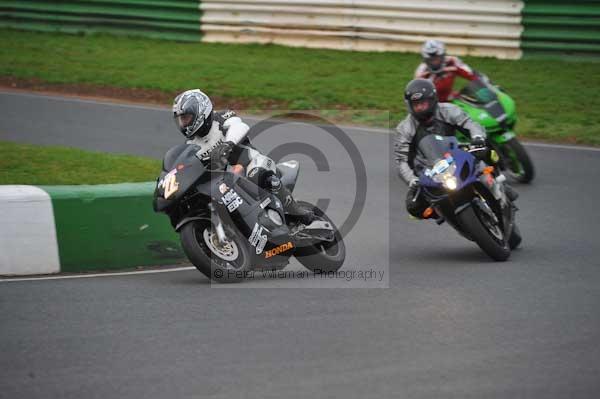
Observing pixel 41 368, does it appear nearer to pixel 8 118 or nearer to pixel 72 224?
pixel 72 224

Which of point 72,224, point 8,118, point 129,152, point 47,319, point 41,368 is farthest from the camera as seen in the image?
point 8,118

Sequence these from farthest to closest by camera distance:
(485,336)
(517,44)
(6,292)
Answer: (517,44)
(6,292)
(485,336)

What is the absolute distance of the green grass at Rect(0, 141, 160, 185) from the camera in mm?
10078

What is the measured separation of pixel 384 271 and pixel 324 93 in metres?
8.19

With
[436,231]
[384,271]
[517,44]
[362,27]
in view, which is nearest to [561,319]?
[384,271]

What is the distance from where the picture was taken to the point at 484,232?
828 cm

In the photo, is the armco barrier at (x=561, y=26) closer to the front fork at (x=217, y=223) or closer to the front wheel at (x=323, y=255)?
the front wheel at (x=323, y=255)

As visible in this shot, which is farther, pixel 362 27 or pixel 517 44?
pixel 362 27

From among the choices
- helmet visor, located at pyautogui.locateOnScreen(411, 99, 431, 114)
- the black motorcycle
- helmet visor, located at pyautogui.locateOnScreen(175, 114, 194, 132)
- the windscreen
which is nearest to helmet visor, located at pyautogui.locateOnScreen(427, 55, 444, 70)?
the windscreen

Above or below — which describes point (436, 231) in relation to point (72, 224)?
below

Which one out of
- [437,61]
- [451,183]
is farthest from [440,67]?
[451,183]

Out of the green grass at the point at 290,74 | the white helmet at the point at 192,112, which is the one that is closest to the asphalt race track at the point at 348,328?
the white helmet at the point at 192,112

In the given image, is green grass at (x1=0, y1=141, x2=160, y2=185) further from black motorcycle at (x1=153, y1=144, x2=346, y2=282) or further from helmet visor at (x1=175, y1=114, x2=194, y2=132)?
black motorcycle at (x1=153, y1=144, x2=346, y2=282)

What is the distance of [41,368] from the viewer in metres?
5.75
